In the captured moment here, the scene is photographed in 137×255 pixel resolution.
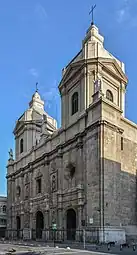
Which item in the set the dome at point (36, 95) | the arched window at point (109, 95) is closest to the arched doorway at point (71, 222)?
the arched window at point (109, 95)

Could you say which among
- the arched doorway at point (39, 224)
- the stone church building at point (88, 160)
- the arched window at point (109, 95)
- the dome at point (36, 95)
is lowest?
the arched doorway at point (39, 224)

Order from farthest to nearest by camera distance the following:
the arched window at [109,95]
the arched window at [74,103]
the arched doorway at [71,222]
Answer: the arched window at [74,103] < the arched window at [109,95] < the arched doorway at [71,222]

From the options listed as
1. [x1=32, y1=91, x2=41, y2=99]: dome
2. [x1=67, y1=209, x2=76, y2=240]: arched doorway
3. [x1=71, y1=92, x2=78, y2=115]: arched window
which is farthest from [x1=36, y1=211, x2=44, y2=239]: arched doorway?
[x1=32, y1=91, x2=41, y2=99]: dome

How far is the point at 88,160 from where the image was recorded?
4216 cm

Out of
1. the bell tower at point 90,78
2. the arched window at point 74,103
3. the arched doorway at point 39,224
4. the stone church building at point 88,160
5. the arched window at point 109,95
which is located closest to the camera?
the stone church building at point 88,160

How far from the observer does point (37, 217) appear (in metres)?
57.3

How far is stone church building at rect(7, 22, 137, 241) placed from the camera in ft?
129

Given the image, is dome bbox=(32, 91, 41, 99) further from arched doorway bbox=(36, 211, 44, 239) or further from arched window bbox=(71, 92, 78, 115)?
arched doorway bbox=(36, 211, 44, 239)

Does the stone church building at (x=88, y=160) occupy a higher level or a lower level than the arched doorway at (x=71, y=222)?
higher

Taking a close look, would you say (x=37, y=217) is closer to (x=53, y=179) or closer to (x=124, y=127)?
(x=53, y=179)

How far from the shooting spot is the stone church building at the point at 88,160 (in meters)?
39.4

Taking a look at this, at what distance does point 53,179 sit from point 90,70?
15726 mm

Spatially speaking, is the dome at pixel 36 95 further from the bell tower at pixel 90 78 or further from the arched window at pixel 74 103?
the arched window at pixel 74 103

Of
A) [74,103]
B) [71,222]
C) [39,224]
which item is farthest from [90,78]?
[39,224]
